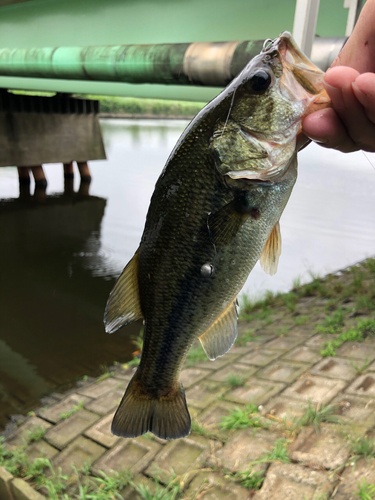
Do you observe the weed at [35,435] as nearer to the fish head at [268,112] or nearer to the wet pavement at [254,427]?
the wet pavement at [254,427]

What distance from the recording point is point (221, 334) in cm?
160

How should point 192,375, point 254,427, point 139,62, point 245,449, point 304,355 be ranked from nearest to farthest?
point 245,449
point 254,427
point 304,355
point 192,375
point 139,62

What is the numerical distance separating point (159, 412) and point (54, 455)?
2.92 m

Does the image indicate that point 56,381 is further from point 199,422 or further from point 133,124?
point 133,124

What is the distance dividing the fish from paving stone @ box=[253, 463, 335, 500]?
1709 mm

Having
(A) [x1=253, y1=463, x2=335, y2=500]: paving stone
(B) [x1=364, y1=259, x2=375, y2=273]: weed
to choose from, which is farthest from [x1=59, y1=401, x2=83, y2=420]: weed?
(B) [x1=364, y1=259, x2=375, y2=273]: weed

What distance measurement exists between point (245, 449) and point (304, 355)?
1.67 m

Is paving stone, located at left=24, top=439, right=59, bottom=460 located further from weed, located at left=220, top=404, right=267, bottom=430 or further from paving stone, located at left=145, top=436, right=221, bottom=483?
weed, located at left=220, top=404, right=267, bottom=430

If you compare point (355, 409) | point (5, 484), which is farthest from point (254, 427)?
point (5, 484)

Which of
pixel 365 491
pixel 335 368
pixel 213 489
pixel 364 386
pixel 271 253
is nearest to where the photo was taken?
pixel 271 253

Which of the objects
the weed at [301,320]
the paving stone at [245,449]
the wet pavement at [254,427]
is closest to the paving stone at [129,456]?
the wet pavement at [254,427]

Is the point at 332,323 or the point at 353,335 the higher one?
the point at 353,335

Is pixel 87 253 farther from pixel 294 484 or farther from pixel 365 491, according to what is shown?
pixel 365 491

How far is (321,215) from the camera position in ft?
50.0
